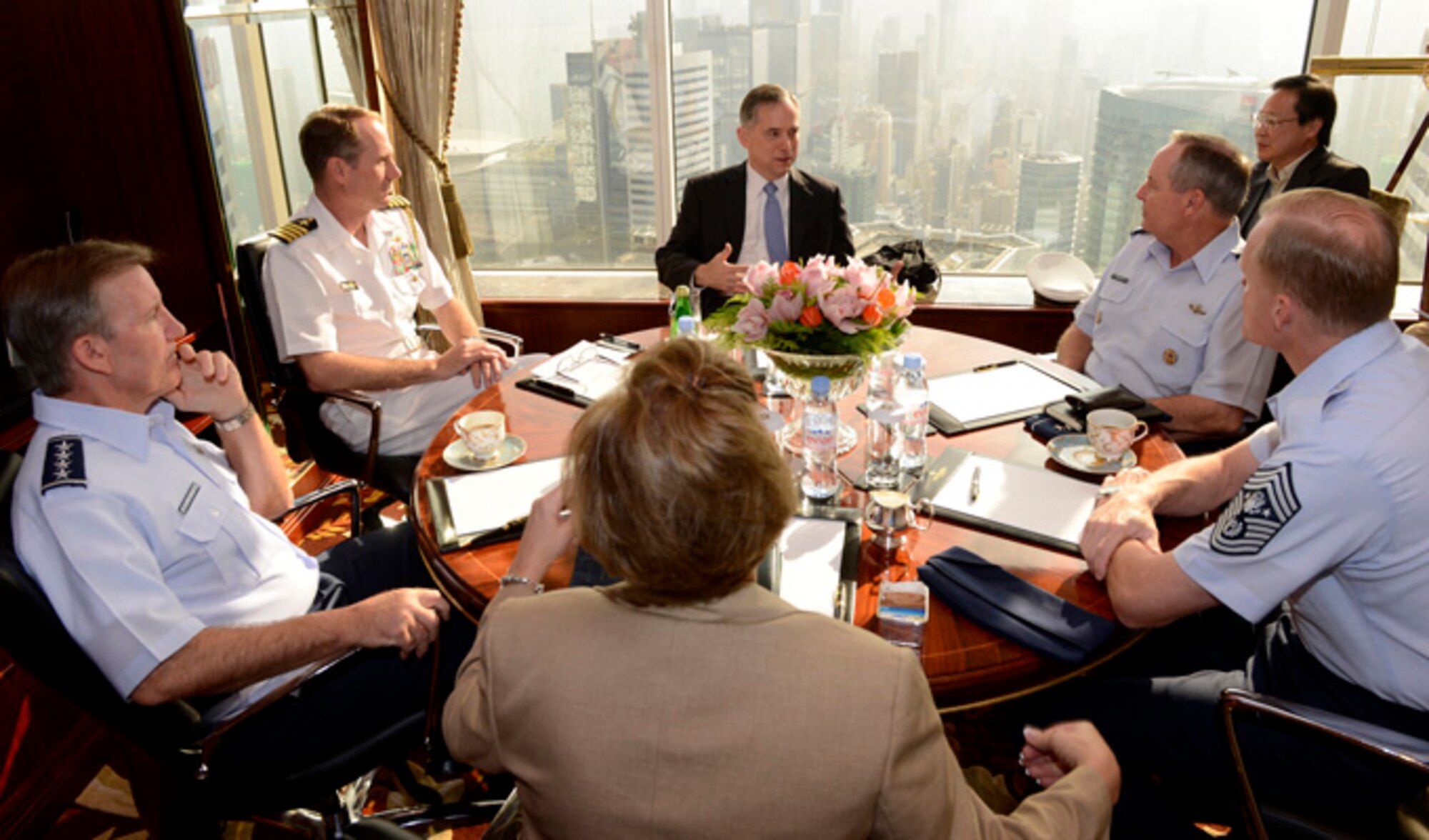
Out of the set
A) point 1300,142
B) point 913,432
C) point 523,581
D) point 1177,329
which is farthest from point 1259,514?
point 1300,142

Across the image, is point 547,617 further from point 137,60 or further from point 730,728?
point 137,60

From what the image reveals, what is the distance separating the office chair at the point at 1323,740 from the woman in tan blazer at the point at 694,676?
55 cm

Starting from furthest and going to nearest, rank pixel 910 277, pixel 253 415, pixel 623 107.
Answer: pixel 623 107
pixel 910 277
pixel 253 415

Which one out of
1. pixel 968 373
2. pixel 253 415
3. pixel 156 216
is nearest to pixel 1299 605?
pixel 968 373

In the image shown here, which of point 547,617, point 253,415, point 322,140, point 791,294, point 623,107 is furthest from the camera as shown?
point 623,107

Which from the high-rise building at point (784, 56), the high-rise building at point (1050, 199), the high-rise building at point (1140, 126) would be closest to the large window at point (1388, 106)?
the high-rise building at point (1140, 126)

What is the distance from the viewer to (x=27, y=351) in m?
1.63

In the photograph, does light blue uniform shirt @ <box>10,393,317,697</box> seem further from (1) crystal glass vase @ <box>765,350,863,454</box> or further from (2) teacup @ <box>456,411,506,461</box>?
(1) crystal glass vase @ <box>765,350,863,454</box>

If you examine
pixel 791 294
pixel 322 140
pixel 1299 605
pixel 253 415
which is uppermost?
pixel 322 140

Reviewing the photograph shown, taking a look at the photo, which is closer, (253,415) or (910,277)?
(253,415)

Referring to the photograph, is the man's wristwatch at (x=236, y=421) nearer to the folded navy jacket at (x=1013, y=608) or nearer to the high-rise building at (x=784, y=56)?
the folded navy jacket at (x=1013, y=608)

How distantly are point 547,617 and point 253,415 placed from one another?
4.54 ft

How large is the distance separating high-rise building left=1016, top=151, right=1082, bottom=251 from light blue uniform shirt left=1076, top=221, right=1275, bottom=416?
1702 mm

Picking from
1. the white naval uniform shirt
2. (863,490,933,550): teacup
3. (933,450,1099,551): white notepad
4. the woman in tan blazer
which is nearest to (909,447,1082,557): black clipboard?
(933,450,1099,551): white notepad
